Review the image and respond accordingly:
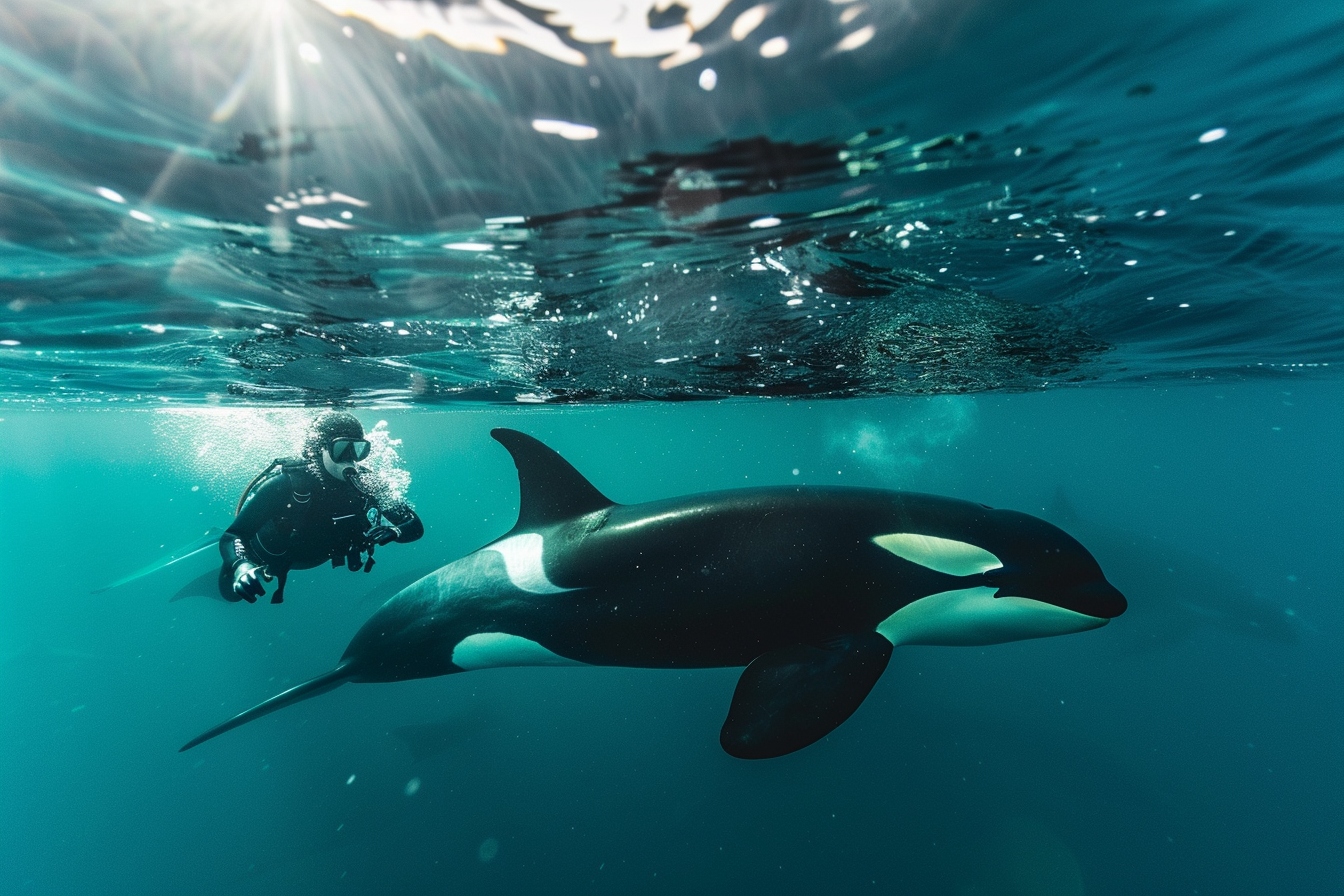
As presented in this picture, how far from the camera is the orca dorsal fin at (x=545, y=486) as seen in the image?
5895 millimetres

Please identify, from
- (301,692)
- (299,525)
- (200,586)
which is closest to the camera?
(301,692)

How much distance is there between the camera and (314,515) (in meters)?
8.24

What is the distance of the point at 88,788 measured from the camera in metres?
14.1

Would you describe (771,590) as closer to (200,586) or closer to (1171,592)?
(200,586)

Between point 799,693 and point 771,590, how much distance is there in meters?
0.81

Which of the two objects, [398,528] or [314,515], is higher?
[314,515]

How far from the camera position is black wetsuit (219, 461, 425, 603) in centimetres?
780

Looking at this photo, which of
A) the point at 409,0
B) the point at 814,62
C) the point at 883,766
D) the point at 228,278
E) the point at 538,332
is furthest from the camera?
A: the point at 883,766

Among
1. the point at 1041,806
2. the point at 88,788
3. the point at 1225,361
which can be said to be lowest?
the point at 88,788

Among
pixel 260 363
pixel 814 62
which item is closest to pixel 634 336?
pixel 814 62

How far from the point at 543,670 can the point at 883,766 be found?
9511mm

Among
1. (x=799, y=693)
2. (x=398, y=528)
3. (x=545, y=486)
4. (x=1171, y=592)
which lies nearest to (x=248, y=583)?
(x=398, y=528)

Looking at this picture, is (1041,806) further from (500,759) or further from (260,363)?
(260,363)

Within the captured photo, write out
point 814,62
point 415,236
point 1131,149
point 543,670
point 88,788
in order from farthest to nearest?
point 543,670 → point 88,788 → point 415,236 → point 1131,149 → point 814,62
